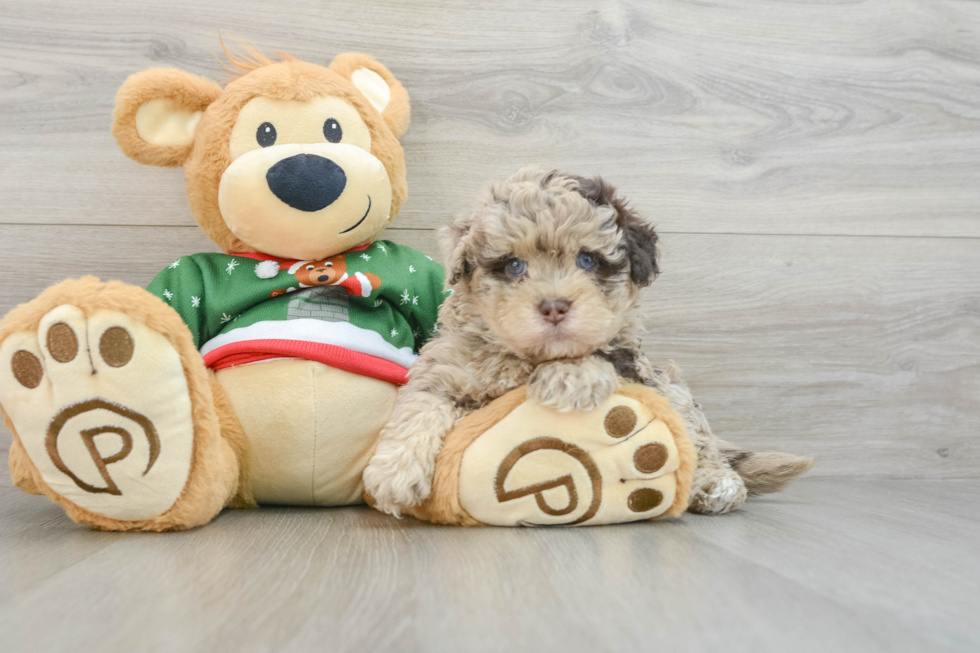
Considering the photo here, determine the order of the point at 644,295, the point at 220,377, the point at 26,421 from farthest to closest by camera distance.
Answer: the point at 644,295 < the point at 220,377 < the point at 26,421

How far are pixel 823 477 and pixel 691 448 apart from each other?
0.67 m

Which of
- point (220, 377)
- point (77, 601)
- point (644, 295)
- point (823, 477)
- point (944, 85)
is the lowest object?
point (823, 477)

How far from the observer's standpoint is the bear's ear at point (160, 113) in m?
1.03

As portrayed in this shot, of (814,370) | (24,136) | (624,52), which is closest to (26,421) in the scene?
(24,136)

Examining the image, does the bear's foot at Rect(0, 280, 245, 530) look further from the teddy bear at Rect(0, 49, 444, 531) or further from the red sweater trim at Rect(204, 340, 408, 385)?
A: the red sweater trim at Rect(204, 340, 408, 385)

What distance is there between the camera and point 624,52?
1357 mm

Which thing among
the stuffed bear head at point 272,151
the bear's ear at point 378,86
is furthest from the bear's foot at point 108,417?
the bear's ear at point 378,86

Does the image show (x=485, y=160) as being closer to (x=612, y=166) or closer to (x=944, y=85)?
(x=612, y=166)

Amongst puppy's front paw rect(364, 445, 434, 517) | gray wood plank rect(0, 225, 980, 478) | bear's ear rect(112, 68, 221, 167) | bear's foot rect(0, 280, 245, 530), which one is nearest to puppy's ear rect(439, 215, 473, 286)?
puppy's front paw rect(364, 445, 434, 517)

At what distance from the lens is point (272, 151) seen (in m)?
1.00

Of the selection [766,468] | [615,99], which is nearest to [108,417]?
[766,468]

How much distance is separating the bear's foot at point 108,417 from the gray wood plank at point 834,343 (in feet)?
2.88

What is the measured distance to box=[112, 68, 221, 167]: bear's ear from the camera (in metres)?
1.03

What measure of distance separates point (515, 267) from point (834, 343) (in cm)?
87
